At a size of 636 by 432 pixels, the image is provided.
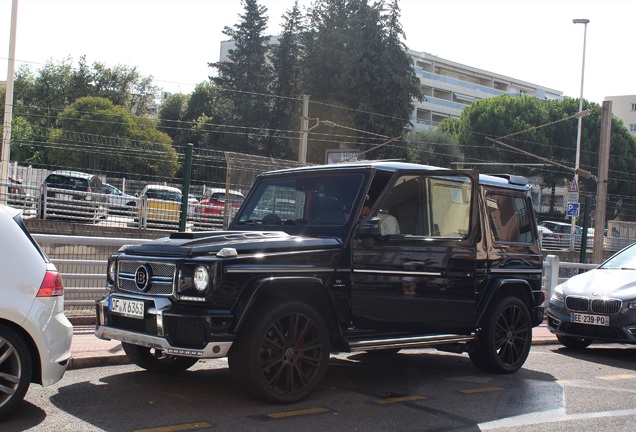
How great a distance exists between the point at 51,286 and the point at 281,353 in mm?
1900

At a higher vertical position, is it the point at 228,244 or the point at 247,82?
the point at 247,82

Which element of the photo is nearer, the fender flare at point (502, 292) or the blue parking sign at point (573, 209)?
the fender flare at point (502, 292)

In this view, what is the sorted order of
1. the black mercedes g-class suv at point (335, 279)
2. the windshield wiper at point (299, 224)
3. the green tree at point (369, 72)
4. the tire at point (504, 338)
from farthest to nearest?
1. the green tree at point (369, 72)
2. the tire at point (504, 338)
3. the windshield wiper at point (299, 224)
4. the black mercedes g-class suv at point (335, 279)

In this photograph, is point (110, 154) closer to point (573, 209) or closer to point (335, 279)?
point (335, 279)

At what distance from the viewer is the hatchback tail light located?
5.64 meters

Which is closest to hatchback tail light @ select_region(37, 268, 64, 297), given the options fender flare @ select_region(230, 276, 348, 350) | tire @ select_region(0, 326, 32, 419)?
tire @ select_region(0, 326, 32, 419)

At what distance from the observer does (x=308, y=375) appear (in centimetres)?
644

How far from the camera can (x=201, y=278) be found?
19.5 feet

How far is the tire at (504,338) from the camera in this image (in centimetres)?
826

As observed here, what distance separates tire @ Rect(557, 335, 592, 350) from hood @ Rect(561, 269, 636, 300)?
73 centimetres

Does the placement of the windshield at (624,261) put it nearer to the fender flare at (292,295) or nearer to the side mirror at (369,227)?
the side mirror at (369,227)

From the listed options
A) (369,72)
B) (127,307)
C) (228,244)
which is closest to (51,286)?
(127,307)

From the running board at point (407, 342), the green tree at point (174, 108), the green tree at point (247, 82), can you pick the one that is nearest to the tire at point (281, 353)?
the running board at point (407, 342)

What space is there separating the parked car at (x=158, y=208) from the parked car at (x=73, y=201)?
915 millimetres
